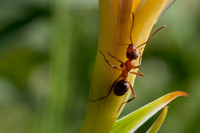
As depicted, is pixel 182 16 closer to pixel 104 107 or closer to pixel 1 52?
pixel 1 52

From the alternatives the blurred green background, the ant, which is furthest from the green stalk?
the ant

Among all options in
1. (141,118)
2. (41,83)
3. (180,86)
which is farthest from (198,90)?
(141,118)

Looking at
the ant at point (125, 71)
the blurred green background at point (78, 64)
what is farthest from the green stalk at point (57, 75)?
the ant at point (125, 71)

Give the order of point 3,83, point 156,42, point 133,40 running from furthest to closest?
point 156,42 → point 3,83 → point 133,40

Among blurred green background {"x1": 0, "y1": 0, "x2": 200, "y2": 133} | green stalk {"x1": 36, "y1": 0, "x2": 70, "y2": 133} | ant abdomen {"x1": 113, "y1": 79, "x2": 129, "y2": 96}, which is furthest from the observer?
blurred green background {"x1": 0, "y1": 0, "x2": 200, "y2": 133}

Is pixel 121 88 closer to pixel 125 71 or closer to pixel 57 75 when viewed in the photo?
pixel 125 71

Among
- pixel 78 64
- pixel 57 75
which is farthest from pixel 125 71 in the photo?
pixel 78 64

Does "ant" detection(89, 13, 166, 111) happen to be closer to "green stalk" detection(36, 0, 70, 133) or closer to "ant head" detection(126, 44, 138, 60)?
"ant head" detection(126, 44, 138, 60)
